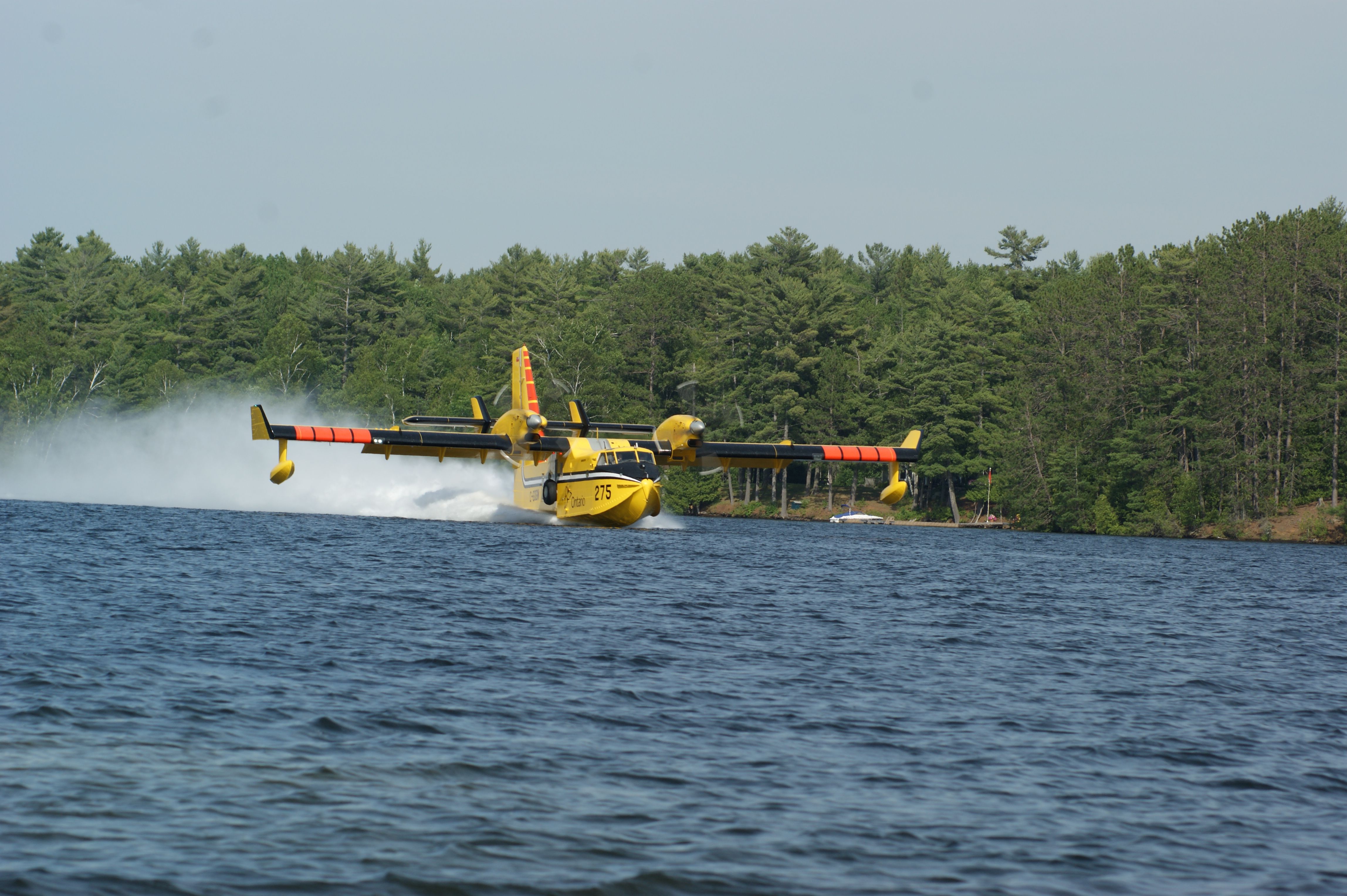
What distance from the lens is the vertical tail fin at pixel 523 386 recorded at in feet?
167

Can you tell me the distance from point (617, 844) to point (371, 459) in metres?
62.4

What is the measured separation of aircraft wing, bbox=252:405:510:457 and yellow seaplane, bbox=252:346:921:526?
49mm

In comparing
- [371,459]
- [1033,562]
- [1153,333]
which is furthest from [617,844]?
[1153,333]

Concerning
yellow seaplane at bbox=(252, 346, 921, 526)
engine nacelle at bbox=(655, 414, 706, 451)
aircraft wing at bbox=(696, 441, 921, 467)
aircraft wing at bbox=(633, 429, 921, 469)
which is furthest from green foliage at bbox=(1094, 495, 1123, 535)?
engine nacelle at bbox=(655, 414, 706, 451)

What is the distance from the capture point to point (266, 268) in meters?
156

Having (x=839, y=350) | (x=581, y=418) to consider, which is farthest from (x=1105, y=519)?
(x=581, y=418)

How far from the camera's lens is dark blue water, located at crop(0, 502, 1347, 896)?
7.46m

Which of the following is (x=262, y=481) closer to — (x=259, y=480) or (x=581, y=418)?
(x=259, y=480)

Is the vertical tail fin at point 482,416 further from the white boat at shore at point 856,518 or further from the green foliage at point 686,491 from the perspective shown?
the green foliage at point 686,491

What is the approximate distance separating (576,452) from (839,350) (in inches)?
2176

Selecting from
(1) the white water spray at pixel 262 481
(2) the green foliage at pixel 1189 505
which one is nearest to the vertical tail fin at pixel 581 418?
(1) the white water spray at pixel 262 481

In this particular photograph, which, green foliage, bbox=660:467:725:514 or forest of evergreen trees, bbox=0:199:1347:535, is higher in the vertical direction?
forest of evergreen trees, bbox=0:199:1347:535

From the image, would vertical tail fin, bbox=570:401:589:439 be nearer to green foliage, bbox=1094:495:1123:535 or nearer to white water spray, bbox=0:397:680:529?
white water spray, bbox=0:397:680:529

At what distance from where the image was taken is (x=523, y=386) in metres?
51.9
